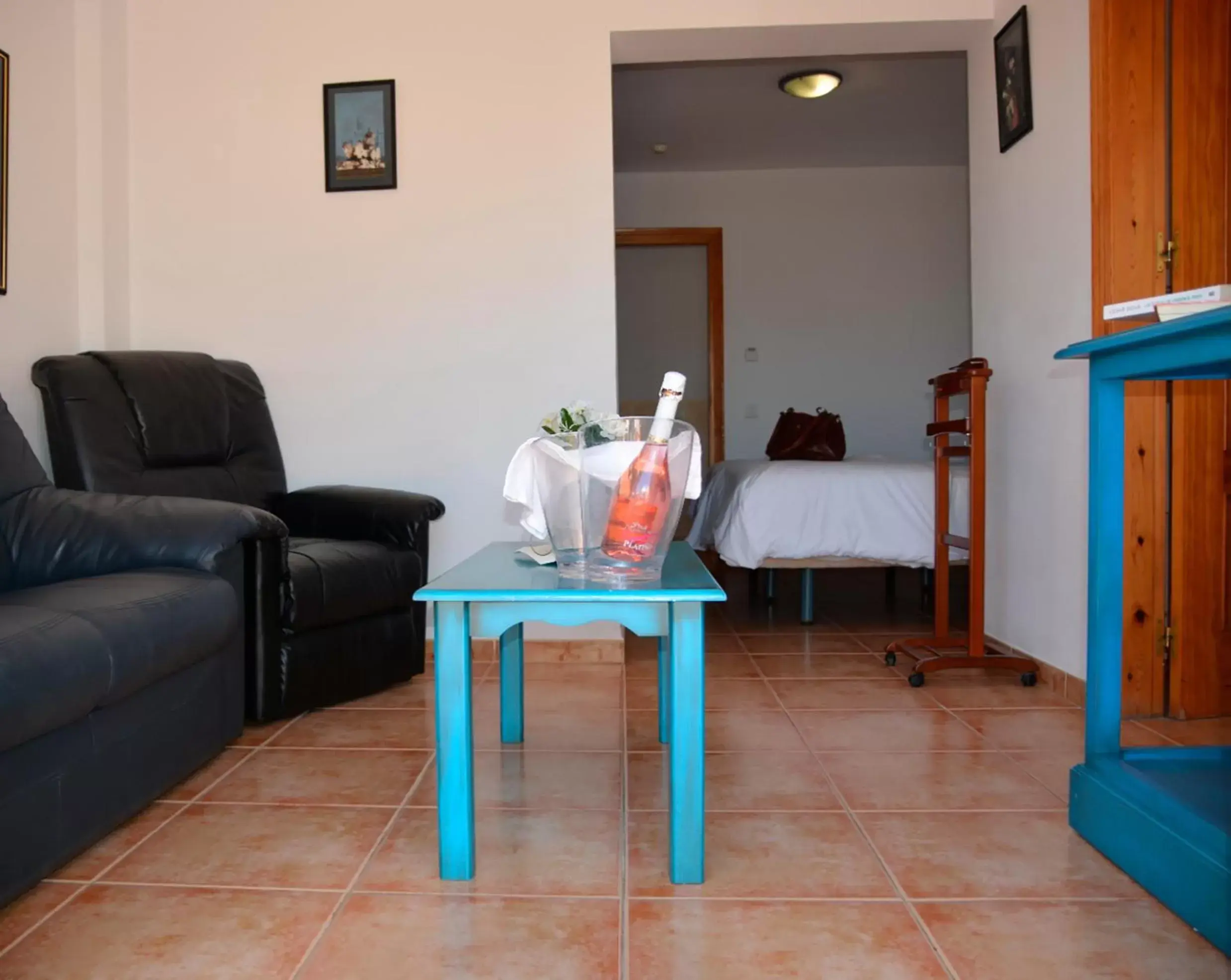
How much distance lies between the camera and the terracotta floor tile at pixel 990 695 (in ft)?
8.41

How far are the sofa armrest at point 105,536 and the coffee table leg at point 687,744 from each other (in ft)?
3.61

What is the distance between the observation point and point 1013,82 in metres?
2.89

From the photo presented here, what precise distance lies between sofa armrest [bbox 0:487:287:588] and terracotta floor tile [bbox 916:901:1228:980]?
5.12 feet

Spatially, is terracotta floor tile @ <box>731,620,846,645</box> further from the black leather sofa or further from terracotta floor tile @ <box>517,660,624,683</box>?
the black leather sofa

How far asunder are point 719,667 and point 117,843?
6.12 feet

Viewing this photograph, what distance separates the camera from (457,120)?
10.3 feet

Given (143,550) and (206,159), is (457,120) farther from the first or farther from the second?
(143,550)

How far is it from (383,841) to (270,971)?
0.44 m

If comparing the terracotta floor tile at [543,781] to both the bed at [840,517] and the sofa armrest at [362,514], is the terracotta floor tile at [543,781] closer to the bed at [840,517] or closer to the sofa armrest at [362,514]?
the sofa armrest at [362,514]

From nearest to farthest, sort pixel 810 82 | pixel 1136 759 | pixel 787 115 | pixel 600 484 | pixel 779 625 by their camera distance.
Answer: pixel 600 484 < pixel 1136 759 < pixel 779 625 < pixel 810 82 < pixel 787 115

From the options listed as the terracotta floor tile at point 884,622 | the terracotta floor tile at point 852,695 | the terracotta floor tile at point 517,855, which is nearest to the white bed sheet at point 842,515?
the terracotta floor tile at point 884,622

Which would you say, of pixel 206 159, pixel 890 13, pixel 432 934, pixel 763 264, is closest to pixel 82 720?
pixel 432 934

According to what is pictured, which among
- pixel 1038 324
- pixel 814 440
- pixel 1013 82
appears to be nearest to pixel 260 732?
pixel 1038 324

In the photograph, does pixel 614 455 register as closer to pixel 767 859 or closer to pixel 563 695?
pixel 767 859
